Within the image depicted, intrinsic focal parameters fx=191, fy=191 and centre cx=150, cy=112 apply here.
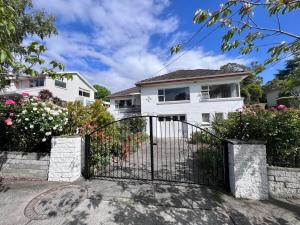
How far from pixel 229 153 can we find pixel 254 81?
36.0 meters

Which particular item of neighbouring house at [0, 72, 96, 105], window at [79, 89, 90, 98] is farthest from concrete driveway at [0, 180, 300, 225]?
window at [79, 89, 90, 98]

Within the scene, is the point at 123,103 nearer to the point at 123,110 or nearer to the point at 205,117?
the point at 123,110

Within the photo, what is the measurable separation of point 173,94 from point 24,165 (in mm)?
14604

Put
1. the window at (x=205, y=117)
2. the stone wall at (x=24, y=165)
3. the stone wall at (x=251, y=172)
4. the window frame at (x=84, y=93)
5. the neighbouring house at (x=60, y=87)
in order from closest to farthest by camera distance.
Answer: the stone wall at (x=251, y=172)
the stone wall at (x=24, y=165)
the window at (x=205, y=117)
the neighbouring house at (x=60, y=87)
the window frame at (x=84, y=93)

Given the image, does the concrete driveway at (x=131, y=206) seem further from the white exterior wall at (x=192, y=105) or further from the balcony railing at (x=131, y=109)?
the balcony railing at (x=131, y=109)

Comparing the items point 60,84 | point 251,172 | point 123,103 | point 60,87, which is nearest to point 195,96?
point 123,103

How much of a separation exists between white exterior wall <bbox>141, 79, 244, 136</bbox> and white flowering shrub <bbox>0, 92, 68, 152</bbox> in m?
11.6

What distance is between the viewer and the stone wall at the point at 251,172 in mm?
4043

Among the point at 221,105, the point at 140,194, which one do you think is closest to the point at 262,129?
the point at 140,194

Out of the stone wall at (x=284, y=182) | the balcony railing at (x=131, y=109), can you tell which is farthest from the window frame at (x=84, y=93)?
the stone wall at (x=284, y=182)

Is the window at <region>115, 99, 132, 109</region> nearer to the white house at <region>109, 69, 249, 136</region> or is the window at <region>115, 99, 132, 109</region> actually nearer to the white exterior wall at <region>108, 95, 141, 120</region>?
the white exterior wall at <region>108, 95, 141, 120</region>

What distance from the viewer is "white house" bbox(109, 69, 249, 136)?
54.3 feet

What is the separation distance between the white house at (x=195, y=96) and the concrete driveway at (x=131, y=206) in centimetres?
1155

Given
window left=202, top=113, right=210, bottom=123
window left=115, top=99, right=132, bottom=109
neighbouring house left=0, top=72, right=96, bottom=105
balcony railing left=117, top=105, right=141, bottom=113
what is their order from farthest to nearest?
window left=115, top=99, right=132, bottom=109 < neighbouring house left=0, top=72, right=96, bottom=105 < balcony railing left=117, top=105, right=141, bottom=113 < window left=202, top=113, right=210, bottom=123
